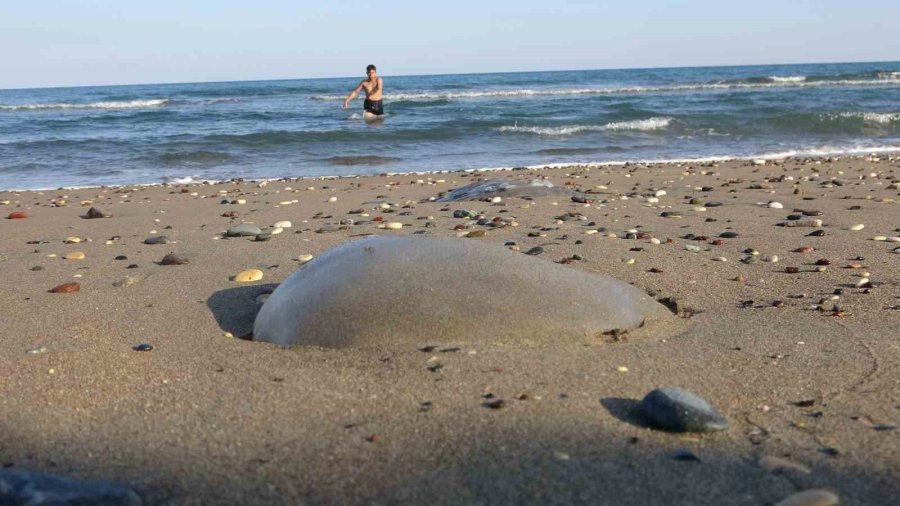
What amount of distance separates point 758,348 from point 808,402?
0.52 meters

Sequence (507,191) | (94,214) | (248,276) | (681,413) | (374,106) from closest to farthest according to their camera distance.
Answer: (681,413) → (248,276) → (94,214) → (507,191) → (374,106)

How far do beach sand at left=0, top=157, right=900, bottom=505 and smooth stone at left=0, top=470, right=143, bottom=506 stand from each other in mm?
87

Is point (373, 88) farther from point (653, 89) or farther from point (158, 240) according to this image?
point (653, 89)

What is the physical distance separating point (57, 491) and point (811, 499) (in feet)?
5.13

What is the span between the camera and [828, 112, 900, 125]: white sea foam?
1670 centimetres

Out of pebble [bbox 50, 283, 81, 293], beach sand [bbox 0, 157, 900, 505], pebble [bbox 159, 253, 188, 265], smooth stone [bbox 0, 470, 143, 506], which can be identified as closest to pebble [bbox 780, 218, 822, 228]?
beach sand [bbox 0, 157, 900, 505]

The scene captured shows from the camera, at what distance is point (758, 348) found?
2947mm

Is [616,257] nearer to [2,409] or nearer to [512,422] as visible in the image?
[512,422]

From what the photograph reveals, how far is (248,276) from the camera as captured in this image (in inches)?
162

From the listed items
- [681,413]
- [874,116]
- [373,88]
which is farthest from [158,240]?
[874,116]

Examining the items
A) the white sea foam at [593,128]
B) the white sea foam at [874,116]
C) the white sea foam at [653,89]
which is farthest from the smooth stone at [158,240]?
the white sea foam at [653,89]

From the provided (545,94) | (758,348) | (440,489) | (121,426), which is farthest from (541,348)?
(545,94)

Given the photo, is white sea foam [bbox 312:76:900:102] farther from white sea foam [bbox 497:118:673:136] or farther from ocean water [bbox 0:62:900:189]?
white sea foam [bbox 497:118:673:136]

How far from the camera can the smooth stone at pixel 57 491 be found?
175 cm
